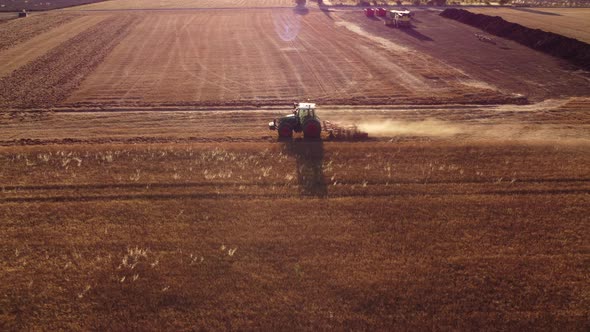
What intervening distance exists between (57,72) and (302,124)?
25979 mm

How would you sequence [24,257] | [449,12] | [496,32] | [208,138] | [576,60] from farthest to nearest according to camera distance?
[449,12], [496,32], [576,60], [208,138], [24,257]

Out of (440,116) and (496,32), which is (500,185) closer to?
(440,116)

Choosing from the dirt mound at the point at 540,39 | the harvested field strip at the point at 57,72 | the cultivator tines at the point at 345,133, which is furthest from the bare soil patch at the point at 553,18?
the harvested field strip at the point at 57,72

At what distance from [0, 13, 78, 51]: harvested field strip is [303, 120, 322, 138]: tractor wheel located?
128ft

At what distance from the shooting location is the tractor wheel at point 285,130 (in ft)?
75.7

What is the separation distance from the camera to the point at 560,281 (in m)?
12.7

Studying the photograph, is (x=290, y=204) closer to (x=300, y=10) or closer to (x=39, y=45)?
(x=39, y=45)

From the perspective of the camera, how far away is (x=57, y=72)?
1455 inches

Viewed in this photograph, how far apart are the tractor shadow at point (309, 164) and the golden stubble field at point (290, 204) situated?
11 cm

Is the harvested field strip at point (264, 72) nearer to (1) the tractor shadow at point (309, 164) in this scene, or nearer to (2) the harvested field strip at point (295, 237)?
(1) the tractor shadow at point (309, 164)

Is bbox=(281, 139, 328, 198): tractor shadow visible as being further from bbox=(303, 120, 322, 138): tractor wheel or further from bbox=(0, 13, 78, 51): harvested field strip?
bbox=(0, 13, 78, 51): harvested field strip

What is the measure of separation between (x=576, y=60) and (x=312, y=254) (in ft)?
126

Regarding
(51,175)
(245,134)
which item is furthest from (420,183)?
(51,175)

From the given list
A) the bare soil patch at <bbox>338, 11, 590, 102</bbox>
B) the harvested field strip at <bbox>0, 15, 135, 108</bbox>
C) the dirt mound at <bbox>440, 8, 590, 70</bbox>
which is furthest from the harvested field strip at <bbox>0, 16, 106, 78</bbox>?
the dirt mound at <bbox>440, 8, 590, 70</bbox>
